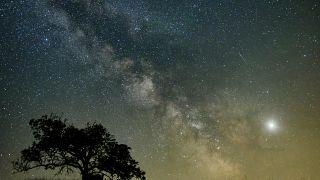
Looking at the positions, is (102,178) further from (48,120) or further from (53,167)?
(48,120)

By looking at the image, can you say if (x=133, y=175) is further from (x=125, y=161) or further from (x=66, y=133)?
(x=66, y=133)

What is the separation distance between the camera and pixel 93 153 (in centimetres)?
3684

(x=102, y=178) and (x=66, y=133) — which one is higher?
(x=66, y=133)

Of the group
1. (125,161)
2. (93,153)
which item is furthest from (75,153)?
(125,161)

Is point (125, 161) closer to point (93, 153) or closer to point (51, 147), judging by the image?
point (93, 153)

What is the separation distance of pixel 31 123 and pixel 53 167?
14.0ft

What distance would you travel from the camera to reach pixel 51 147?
36250 millimetres

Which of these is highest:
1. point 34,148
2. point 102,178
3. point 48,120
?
point 48,120

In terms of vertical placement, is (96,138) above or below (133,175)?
above

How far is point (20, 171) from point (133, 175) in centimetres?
965

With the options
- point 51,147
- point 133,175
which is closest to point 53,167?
point 51,147

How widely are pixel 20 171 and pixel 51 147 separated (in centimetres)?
323

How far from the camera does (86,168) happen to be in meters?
36.2

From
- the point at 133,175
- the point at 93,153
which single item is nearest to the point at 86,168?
the point at 93,153
